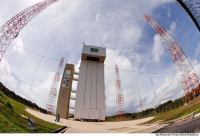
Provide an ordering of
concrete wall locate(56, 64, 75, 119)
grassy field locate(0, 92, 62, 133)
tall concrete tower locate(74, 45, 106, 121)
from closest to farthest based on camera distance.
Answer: grassy field locate(0, 92, 62, 133)
tall concrete tower locate(74, 45, 106, 121)
concrete wall locate(56, 64, 75, 119)

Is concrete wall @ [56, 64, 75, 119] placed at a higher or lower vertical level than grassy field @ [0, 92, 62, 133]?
higher

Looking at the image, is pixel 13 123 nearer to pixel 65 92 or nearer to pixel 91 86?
pixel 91 86

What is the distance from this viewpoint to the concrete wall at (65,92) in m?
41.3

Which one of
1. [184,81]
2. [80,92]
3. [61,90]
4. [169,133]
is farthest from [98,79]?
[169,133]

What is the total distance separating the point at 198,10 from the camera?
17.5m

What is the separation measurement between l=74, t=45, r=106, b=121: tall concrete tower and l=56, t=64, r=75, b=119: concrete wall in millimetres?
11188

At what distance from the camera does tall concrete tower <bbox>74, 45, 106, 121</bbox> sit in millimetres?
33938

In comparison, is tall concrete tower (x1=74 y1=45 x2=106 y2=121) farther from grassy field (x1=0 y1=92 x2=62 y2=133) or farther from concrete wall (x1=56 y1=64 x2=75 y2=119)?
grassy field (x1=0 y1=92 x2=62 y2=133)

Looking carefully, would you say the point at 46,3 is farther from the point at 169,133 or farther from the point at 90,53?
the point at 169,133

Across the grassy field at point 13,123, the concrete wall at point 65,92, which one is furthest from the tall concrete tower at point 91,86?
the grassy field at point 13,123

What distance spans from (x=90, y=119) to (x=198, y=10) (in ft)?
134

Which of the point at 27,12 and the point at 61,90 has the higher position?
the point at 27,12

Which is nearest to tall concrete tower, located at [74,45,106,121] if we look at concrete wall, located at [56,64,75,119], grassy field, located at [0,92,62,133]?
concrete wall, located at [56,64,75,119]

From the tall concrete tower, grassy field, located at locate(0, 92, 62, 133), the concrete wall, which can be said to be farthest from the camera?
the concrete wall
